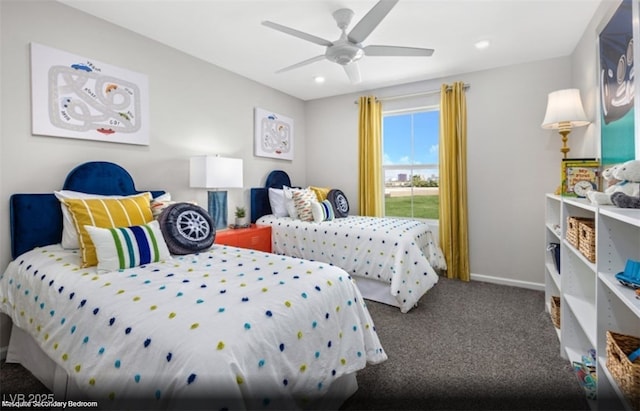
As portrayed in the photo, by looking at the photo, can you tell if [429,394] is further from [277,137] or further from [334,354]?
[277,137]

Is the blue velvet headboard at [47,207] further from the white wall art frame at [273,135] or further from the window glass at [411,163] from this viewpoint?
the window glass at [411,163]

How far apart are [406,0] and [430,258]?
2.43m

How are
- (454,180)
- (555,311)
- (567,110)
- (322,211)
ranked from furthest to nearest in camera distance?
(454,180) < (322,211) < (567,110) < (555,311)

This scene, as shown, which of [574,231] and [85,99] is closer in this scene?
[574,231]

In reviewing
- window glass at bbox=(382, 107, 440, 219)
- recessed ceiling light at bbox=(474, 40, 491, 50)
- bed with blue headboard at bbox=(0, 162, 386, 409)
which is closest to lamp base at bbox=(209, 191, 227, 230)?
bed with blue headboard at bbox=(0, 162, 386, 409)

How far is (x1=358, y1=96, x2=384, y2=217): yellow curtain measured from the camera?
4129mm

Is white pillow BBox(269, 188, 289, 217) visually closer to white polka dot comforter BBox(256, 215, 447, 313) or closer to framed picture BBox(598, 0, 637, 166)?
white polka dot comforter BBox(256, 215, 447, 313)

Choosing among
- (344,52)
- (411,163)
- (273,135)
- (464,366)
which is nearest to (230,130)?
(273,135)

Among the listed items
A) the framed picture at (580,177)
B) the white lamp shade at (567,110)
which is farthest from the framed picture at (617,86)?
the white lamp shade at (567,110)

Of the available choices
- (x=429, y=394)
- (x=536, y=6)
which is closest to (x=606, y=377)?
(x=429, y=394)

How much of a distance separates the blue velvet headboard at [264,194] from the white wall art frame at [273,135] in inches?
11.2

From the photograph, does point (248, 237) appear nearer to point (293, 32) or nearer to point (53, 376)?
point (53, 376)

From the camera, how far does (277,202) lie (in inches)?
153

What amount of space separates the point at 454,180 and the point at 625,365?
2.67 meters
